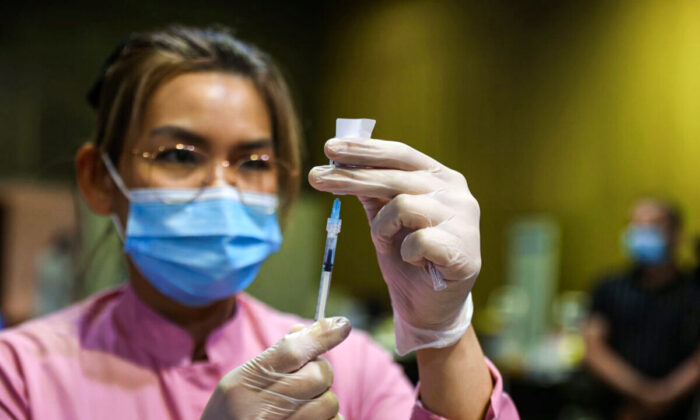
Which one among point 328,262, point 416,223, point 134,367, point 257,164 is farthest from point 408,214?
point 134,367

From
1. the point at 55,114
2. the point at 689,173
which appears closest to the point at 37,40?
the point at 55,114

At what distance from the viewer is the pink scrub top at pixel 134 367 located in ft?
2.91

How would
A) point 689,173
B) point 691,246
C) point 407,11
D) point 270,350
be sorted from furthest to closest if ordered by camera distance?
point 689,173 < point 691,246 < point 407,11 < point 270,350

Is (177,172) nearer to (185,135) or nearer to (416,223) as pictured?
(185,135)

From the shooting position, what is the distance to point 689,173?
3143 mm

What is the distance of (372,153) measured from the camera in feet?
2.17

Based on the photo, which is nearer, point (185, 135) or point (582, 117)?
point (185, 135)

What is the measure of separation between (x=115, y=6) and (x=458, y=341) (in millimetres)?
3429

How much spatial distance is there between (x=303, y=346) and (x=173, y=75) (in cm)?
51

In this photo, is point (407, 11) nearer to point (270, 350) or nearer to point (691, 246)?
point (270, 350)

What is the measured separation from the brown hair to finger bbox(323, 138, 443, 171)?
1.41 feet

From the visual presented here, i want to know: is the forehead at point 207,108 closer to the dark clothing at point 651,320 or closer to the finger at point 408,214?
the finger at point 408,214

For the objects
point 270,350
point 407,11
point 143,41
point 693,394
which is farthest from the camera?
point 693,394

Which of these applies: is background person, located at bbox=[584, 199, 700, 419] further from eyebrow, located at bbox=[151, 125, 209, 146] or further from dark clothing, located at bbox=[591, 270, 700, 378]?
eyebrow, located at bbox=[151, 125, 209, 146]
